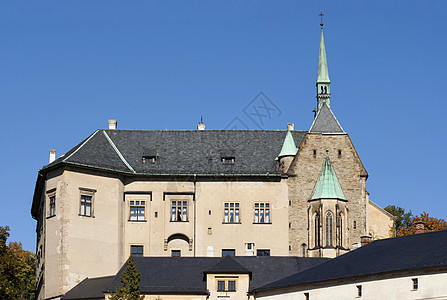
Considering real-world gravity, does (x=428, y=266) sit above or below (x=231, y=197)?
below

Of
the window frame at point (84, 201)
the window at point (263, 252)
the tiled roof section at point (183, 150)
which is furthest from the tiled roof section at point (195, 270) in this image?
the tiled roof section at point (183, 150)

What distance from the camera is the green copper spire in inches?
3332

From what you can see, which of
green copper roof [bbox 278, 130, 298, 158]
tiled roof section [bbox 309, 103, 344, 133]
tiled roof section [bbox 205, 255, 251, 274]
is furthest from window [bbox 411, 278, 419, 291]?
tiled roof section [bbox 309, 103, 344, 133]

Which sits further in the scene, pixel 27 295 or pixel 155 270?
pixel 27 295

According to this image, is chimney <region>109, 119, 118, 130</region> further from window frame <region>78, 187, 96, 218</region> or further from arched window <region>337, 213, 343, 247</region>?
arched window <region>337, 213, 343, 247</region>

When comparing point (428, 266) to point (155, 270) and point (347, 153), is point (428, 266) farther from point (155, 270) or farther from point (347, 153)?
point (347, 153)

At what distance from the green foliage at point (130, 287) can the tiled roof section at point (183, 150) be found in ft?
52.1

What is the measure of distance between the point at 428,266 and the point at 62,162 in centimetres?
3098

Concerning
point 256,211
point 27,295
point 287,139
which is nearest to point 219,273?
point 256,211

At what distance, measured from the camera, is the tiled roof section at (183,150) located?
7781 centimetres

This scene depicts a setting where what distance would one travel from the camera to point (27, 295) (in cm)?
9906

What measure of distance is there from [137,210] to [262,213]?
33.0ft

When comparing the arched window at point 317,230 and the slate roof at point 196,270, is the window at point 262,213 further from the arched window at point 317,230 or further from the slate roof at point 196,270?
the slate roof at point 196,270

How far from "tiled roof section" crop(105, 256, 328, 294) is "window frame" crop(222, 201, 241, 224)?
8.47m
